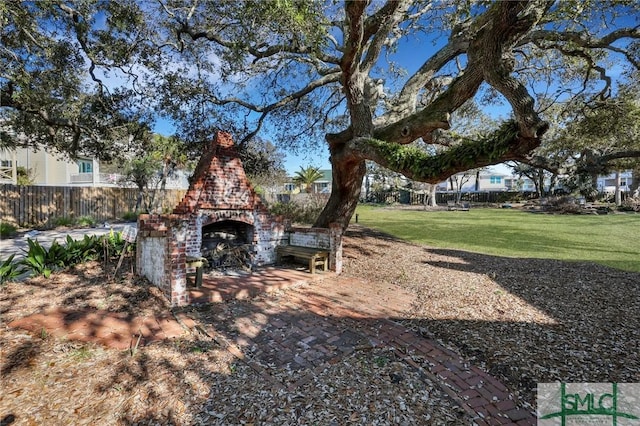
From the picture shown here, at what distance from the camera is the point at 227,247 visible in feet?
23.6

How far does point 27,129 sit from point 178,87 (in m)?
4.99

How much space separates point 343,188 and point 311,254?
293cm

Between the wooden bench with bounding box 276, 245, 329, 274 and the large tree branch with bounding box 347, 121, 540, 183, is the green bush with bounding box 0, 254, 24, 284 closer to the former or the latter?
the wooden bench with bounding box 276, 245, 329, 274

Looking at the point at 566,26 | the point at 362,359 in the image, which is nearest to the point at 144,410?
the point at 362,359

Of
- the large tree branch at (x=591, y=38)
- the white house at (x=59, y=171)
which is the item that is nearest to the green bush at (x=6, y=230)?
the white house at (x=59, y=171)

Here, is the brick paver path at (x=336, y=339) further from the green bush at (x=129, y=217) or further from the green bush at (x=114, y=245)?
the green bush at (x=129, y=217)

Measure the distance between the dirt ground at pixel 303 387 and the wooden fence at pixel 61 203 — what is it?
11.0 metres

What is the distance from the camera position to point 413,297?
534 cm

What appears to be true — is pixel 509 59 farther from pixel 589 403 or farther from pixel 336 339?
pixel 336 339

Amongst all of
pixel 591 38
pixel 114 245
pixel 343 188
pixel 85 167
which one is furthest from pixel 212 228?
pixel 85 167

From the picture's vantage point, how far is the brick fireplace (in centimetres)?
473

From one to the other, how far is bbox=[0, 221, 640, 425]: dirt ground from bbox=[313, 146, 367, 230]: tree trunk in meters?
3.92

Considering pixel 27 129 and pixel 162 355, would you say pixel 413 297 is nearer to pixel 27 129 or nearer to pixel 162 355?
pixel 162 355

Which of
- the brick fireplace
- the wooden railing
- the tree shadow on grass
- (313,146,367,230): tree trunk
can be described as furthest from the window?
the tree shadow on grass
